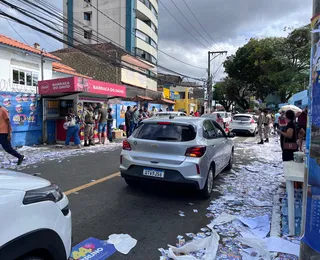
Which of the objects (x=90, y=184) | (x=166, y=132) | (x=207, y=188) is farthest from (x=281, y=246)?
(x=90, y=184)

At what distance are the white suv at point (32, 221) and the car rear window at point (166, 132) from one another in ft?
9.82

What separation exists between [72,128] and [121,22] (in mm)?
28860

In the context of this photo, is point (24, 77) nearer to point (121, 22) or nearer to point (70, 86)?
point (70, 86)

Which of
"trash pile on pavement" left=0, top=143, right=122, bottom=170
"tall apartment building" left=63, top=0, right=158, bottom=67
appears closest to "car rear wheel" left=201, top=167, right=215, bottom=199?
"trash pile on pavement" left=0, top=143, right=122, bottom=170

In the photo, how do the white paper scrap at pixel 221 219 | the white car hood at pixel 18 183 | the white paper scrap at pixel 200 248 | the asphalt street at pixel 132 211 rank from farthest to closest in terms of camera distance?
the white paper scrap at pixel 221 219 → the asphalt street at pixel 132 211 → the white paper scrap at pixel 200 248 → the white car hood at pixel 18 183

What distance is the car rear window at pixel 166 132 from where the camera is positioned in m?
5.09

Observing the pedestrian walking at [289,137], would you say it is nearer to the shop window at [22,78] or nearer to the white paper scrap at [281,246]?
the white paper scrap at [281,246]

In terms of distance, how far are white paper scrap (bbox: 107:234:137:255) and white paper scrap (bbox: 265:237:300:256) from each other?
1.72 meters

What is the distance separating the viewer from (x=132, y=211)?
4.54 meters

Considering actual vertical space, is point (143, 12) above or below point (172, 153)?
above

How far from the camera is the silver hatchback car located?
483cm

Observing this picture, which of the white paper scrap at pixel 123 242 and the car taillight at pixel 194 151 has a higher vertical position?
the car taillight at pixel 194 151

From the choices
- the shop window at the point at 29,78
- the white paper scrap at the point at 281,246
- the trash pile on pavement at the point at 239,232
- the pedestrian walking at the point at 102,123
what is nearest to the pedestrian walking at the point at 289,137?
the trash pile on pavement at the point at 239,232

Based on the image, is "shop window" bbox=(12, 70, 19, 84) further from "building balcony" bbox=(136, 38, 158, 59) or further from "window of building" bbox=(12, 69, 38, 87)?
"building balcony" bbox=(136, 38, 158, 59)
